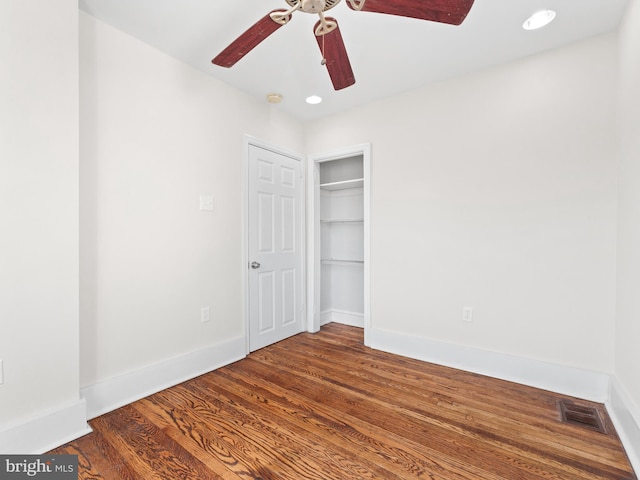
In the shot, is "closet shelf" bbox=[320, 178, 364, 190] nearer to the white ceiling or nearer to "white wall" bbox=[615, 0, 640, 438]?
the white ceiling

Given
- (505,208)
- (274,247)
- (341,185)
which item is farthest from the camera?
(341,185)

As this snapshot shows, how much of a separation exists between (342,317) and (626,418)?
285 cm

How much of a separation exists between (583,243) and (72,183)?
11.3ft

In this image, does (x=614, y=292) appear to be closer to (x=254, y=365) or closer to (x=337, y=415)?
(x=337, y=415)

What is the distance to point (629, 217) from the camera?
6.01ft

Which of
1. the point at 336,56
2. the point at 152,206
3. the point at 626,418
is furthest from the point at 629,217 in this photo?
the point at 152,206

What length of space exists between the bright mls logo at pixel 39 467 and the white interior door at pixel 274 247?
1623 millimetres

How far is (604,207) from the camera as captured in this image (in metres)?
2.16

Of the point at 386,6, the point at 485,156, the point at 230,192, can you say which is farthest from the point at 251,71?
the point at 485,156

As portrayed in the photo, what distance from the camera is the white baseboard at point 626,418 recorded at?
60.6 inches

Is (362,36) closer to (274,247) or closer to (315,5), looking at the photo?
(315,5)

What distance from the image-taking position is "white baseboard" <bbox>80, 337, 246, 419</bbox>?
6.51 feet

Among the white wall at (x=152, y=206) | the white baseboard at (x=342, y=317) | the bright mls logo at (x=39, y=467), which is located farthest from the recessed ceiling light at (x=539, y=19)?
the bright mls logo at (x=39, y=467)

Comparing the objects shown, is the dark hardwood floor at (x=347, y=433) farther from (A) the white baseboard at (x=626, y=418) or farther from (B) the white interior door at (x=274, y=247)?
(B) the white interior door at (x=274, y=247)
